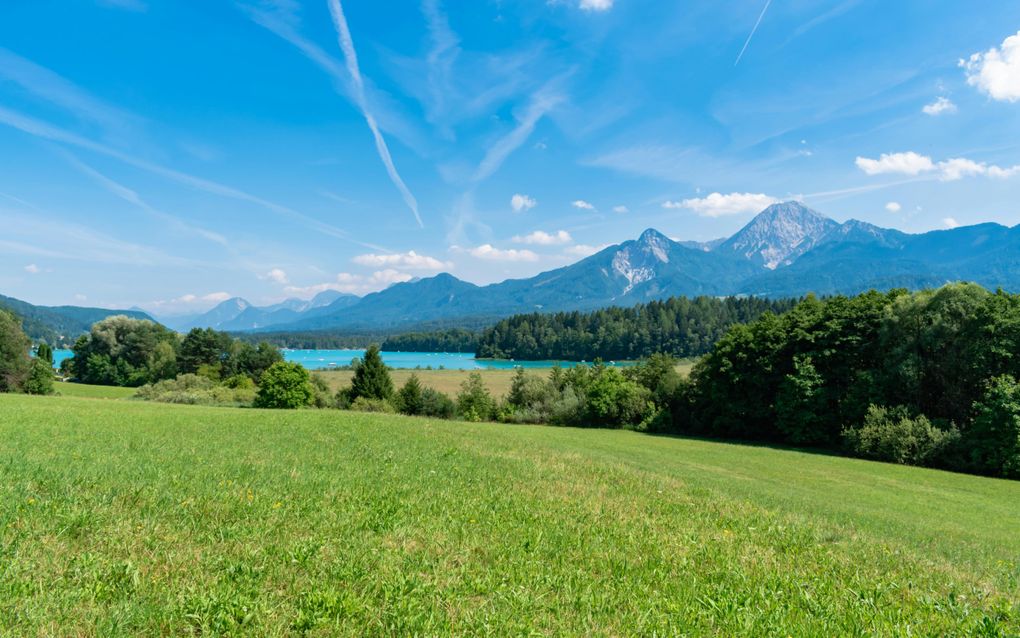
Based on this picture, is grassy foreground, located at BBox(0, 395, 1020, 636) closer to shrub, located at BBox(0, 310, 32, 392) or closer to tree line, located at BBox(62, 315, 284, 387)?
shrub, located at BBox(0, 310, 32, 392)

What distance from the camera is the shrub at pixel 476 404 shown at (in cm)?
6450

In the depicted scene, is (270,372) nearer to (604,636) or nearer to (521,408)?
(521,408)

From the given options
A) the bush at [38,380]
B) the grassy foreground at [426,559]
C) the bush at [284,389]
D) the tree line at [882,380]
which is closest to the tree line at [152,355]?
the bush at [38,380]

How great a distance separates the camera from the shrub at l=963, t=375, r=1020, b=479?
31.6m

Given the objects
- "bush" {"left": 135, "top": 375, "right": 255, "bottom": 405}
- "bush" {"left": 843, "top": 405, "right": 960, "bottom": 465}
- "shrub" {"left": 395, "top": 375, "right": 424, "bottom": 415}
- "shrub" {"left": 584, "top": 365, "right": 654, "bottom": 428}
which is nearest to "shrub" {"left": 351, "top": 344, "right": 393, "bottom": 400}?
"shrub" {"left": 395, "top": 375, "right": 424, "bottom": 415}

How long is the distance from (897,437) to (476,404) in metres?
44.3

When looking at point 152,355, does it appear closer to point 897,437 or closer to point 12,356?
point 12,356

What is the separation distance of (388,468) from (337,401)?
5452 centimetres

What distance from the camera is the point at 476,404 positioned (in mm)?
65438

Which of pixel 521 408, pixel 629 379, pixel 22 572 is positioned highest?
pixel 22 572

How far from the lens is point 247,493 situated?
324 inches

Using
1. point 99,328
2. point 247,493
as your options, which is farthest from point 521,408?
point 99,328

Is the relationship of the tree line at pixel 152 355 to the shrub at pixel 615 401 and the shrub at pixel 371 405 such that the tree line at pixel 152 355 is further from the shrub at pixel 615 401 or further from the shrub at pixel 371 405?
the shrub at pixel 615 401

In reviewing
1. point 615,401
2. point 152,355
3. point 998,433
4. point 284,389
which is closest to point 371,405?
point 284,389
